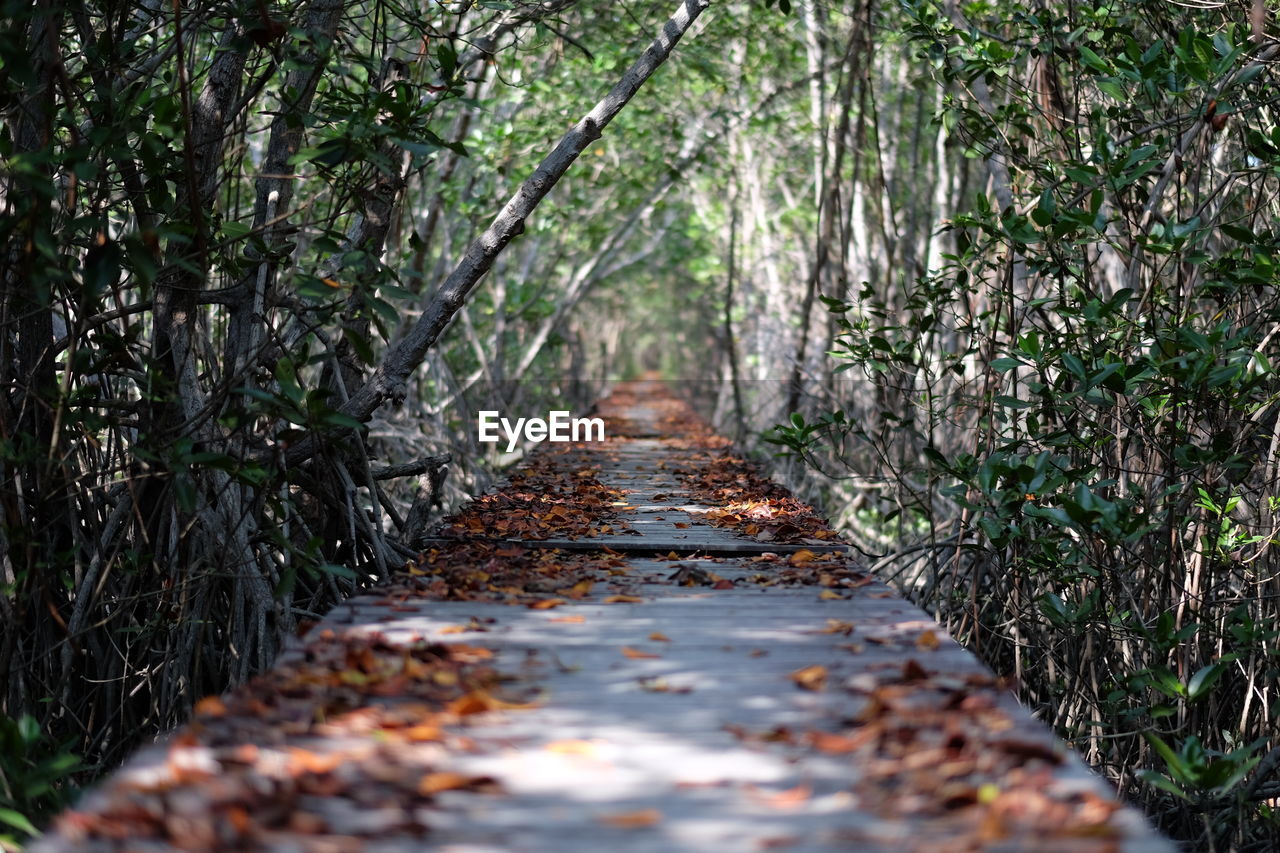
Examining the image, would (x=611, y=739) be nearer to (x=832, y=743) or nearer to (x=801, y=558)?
(x=832, y=743)

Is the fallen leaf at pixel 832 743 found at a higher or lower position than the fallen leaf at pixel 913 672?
lower

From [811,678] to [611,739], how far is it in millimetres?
567

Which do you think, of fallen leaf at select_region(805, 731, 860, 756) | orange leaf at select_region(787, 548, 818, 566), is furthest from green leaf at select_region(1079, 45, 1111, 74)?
fallen leaf at select_region(805, 731, 860, 756)

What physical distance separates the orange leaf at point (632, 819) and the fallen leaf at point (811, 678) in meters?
0.78

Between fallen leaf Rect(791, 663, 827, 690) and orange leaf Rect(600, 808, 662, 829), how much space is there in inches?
30.7

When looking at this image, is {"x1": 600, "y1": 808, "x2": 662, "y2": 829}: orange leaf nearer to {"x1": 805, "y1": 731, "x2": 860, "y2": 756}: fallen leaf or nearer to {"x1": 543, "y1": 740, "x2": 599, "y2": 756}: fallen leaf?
{"x1": 543, "y1": 740, "x2": 599, "y2": 756}: fallen leaf

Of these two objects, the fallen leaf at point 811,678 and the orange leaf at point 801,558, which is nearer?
the fallen leaf at point 811,678

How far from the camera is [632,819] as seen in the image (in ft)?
6.34

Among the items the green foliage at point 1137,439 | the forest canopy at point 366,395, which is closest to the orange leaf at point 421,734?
the forest canopy at point 366,395

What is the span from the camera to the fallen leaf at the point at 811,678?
267cm

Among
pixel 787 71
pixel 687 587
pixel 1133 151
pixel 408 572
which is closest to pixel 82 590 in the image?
pixel 408 572

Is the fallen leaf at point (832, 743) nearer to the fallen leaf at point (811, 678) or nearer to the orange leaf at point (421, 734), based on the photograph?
the fallen leaf at point (811, 678)

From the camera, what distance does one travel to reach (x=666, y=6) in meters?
10.1

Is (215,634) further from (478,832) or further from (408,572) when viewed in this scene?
(478,832)
